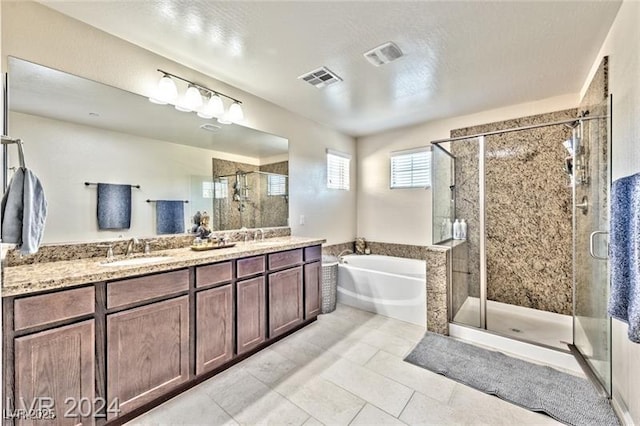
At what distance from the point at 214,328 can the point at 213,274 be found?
0.40 metres

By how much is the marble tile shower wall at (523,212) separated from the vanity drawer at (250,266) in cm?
229

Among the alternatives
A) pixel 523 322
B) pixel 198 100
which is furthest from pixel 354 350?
pixel 198 100

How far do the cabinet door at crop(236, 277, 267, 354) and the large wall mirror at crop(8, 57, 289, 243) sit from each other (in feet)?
2.52

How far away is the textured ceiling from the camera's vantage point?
166 centimetres

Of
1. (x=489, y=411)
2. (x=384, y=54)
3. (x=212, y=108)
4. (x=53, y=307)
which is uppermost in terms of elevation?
(x=384, y=54)

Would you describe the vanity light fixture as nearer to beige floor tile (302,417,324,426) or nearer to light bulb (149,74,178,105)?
light bulb (149,74,178,105)

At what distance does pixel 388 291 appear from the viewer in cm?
313

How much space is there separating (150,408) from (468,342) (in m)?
2.66

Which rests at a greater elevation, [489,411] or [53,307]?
[53,307]

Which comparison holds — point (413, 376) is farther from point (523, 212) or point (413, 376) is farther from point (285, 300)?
point (523, 212)

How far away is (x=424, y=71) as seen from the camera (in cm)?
240

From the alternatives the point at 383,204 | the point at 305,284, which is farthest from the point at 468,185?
the point at 305,284

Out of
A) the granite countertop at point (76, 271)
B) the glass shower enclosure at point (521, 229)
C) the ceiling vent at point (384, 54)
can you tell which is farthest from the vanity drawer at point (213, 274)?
the glass shower enclosure at point (521, 229)

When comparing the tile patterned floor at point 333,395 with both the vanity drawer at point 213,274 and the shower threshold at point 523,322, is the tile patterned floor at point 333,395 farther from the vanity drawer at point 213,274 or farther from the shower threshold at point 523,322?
the shower threshold at point 523,322
